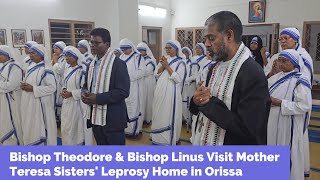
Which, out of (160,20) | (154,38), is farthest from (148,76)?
(160,20)

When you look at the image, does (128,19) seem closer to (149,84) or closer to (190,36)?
(149,84)

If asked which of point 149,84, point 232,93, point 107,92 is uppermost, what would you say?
point 232,93

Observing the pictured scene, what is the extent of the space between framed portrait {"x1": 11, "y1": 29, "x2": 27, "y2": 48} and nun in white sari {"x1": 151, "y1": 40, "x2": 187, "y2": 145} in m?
2.95

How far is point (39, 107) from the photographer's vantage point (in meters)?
2.98

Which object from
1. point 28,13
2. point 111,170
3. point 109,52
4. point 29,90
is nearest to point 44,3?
point 28,13

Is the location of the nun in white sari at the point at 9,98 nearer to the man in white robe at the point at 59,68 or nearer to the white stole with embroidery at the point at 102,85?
the man in white robe at the point at 59,68

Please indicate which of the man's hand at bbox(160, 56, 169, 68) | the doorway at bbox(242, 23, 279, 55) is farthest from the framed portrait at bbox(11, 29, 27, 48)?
the doorway at bbox(242, 23, 279, 55)

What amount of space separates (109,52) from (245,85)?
1.28m

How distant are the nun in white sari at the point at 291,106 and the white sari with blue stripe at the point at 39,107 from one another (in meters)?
2.20

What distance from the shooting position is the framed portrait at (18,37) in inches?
192

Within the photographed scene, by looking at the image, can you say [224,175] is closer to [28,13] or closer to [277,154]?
[277,154]

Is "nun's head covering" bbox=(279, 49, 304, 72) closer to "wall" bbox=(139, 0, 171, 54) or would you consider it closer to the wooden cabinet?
the wooden cabinet

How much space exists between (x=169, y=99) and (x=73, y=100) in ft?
3.63

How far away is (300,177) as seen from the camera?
2.38 m
